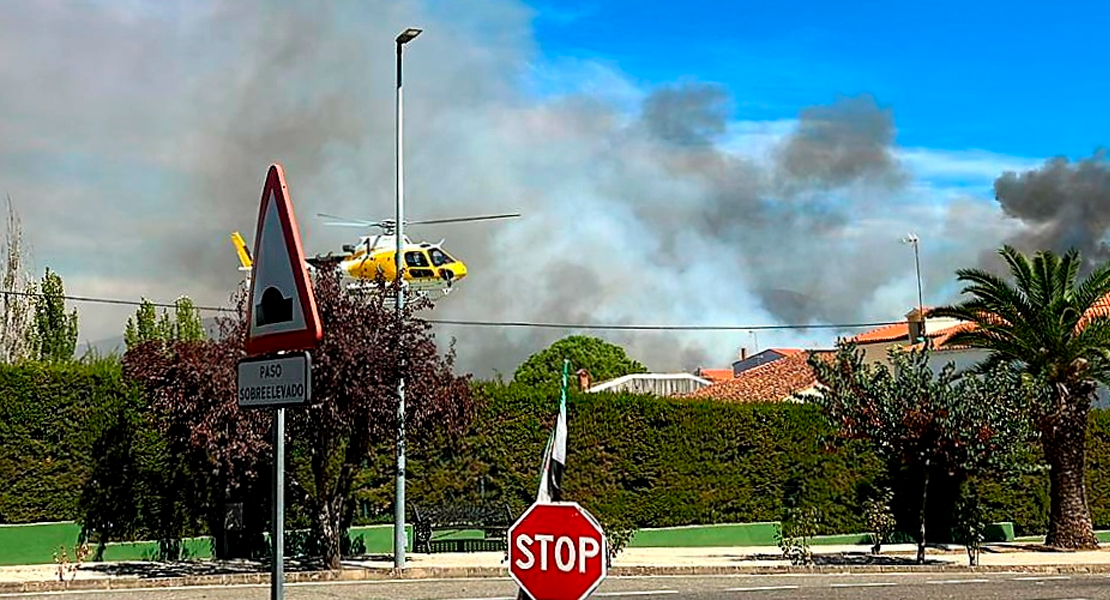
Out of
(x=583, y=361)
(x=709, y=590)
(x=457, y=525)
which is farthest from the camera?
(x=583, y=361)

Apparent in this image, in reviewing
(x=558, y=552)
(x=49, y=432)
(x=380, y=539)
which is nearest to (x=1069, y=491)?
(x=380, y=539)

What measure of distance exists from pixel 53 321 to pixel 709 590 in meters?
43.3

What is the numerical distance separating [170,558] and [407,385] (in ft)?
18.3

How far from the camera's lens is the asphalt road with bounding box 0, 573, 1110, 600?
59.2ft

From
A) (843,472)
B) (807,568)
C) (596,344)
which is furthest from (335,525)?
(596,344)

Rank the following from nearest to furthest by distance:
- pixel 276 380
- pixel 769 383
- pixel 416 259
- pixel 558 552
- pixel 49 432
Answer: pixel 276 380, pixel 558 552, pixel 49 432, pixel 416 259, pixel 769 383

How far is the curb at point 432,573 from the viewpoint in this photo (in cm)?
1955

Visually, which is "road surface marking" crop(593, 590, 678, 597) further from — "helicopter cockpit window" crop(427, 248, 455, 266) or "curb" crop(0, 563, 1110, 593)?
"helicopter cockpit window" crop(427, 248, 455, 266)

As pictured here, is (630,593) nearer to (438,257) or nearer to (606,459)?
(606,459)

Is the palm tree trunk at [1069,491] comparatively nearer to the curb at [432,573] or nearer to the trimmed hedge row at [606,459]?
the trimmed hedge row at [606,459]

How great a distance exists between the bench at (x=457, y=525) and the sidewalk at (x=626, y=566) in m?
0.53

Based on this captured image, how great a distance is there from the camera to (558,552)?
5.96 meters

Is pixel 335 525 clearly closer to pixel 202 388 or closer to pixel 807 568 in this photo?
pixel 202 388

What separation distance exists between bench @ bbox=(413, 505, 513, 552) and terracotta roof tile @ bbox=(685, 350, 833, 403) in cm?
2903
